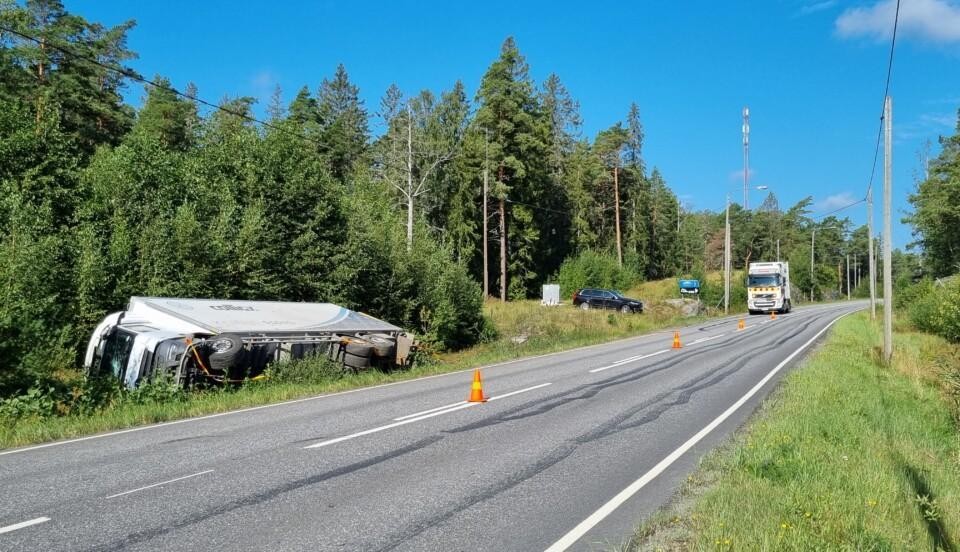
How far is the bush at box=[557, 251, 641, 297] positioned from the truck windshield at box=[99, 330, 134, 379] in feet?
151

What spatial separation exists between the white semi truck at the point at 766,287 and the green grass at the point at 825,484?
4185 centimetres

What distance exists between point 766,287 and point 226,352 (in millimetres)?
46858

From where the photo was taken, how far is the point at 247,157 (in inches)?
977

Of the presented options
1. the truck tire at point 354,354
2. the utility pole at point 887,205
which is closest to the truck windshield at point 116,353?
the truck tire at point 354,354

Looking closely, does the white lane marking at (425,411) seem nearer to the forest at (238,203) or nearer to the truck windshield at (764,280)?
the forest at (238,203)

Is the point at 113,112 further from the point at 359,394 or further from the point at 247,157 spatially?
the point at 359,394

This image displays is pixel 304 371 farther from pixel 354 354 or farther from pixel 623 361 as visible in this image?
pixel 623 361

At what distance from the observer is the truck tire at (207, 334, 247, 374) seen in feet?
46.1

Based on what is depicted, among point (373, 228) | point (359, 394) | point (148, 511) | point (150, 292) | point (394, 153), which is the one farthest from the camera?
point (394, 153)

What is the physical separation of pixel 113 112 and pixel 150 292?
28.1 meters

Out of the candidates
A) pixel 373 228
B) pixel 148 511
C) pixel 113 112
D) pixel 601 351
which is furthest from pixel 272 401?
pixel 113 112

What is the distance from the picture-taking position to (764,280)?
5109 centimetres

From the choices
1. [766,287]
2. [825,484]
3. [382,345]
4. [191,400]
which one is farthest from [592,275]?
[825,484]

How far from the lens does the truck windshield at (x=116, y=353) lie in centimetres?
1401
